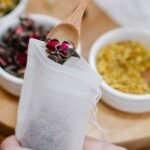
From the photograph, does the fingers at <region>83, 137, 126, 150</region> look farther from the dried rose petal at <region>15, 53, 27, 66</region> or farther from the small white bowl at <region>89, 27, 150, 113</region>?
the dried rose petal at <region>15, 53, 27, 66</region>

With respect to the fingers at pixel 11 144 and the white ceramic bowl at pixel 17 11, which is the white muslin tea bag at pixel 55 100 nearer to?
the fingers at pixel 11 144

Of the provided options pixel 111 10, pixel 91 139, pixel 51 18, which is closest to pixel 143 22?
pixel 111 10

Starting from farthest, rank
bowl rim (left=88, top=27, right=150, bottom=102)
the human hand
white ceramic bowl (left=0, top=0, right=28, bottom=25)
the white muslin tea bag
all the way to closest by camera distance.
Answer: white ceramic bowl (left=0, top=0, right=28, bottom=25), bowl rim (left=88, top=27, right=150, bottom=102), the human hand, the white muslin tea bag

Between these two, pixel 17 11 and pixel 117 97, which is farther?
pixel 17 11

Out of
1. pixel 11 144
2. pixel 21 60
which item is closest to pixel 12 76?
pixel 21 60

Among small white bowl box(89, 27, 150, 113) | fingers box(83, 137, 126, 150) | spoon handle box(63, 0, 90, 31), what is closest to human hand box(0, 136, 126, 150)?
fingers box(83, 137, 126, 150)


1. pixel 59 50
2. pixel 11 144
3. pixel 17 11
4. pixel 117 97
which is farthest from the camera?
pixel 17 11

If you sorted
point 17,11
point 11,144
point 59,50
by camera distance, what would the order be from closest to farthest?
point 59,50 < point 11,144 < point 17,11

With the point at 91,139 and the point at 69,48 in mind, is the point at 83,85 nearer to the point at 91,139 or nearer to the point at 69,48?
the point at 69,48

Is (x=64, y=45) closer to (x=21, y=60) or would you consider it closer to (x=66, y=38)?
(x=66, y=38)
